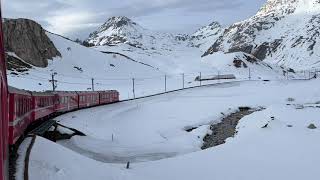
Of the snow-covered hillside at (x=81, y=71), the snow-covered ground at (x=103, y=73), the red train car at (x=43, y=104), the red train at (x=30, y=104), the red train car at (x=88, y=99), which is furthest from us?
the snow-covered ground at (x=103, y=73)

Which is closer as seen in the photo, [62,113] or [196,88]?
[62,113]

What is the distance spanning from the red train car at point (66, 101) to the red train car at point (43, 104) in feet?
5.05

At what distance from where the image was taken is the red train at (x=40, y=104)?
17902 millimetres

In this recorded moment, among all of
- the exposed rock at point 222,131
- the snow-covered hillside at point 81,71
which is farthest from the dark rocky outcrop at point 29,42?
the exposed rock at point 222,131

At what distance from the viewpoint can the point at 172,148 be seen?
30422 millimetres

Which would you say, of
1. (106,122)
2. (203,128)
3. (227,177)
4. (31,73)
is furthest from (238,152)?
(31,73)

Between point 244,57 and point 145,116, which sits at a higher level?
point 244,57

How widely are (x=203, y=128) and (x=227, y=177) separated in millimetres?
19878

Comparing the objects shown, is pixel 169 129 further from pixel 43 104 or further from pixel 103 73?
pixel 103 73

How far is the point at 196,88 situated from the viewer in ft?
258

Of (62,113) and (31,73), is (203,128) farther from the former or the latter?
(31,73)

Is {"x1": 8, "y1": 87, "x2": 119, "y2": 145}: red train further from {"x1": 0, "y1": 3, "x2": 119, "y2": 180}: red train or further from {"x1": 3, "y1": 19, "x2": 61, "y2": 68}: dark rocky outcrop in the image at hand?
{"x1": 3, "y1": 19, "x2": 61, "y2": 68}: dark rocky outcrop

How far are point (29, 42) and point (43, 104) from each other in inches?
2356

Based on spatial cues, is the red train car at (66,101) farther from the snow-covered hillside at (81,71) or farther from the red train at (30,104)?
the snow-covered hillside at (81,71)
